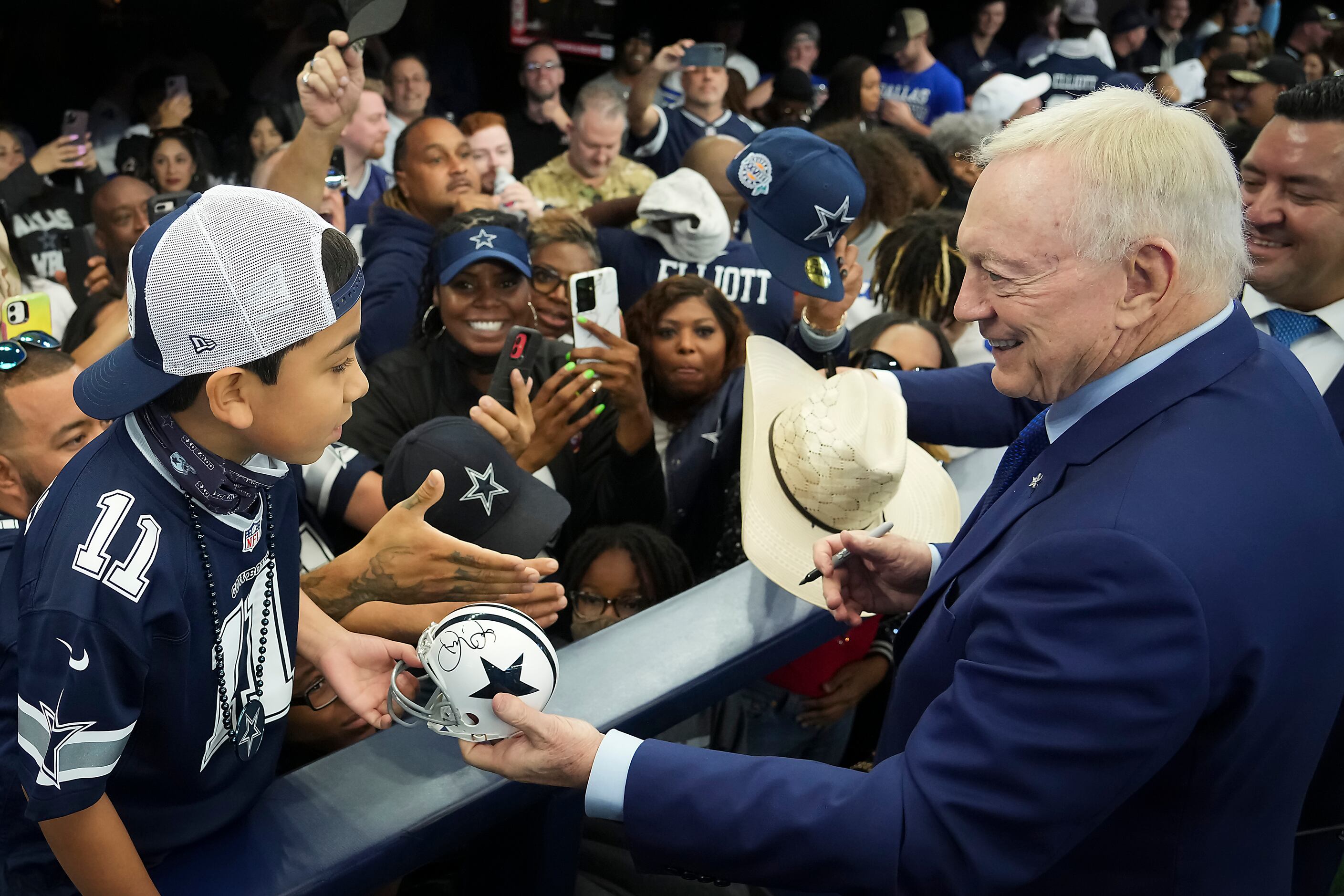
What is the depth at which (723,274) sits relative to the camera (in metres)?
3.67

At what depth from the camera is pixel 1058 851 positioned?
1.10 metres

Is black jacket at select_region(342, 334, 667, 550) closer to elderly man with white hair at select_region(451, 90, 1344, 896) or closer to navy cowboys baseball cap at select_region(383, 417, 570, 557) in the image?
navy cowboys baseball cap at select_region(383, 417, 570, 557)

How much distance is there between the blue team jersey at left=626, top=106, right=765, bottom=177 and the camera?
6078 millimetres

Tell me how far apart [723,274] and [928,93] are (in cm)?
455

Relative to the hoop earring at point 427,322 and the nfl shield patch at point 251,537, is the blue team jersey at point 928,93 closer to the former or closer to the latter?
the hoop earring at point 427,322

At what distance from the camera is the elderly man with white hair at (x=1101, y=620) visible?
3.44 ft

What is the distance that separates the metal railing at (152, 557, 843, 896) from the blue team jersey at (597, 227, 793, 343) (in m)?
1.91

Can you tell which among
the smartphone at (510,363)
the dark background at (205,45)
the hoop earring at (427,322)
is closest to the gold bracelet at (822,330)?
the smartphone at (510,363)

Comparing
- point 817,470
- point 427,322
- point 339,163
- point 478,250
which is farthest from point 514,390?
point 339,163

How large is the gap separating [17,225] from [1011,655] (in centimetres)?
447

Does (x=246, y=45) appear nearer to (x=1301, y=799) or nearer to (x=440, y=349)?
(x=440, y=349)

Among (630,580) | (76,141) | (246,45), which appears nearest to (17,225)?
(76,141)

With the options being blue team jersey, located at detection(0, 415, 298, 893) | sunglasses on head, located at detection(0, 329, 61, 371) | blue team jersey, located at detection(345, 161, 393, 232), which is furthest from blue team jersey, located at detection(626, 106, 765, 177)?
blue team jersey, located at detection(0, 415, 298, 893)

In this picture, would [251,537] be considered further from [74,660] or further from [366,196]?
[366,196]
